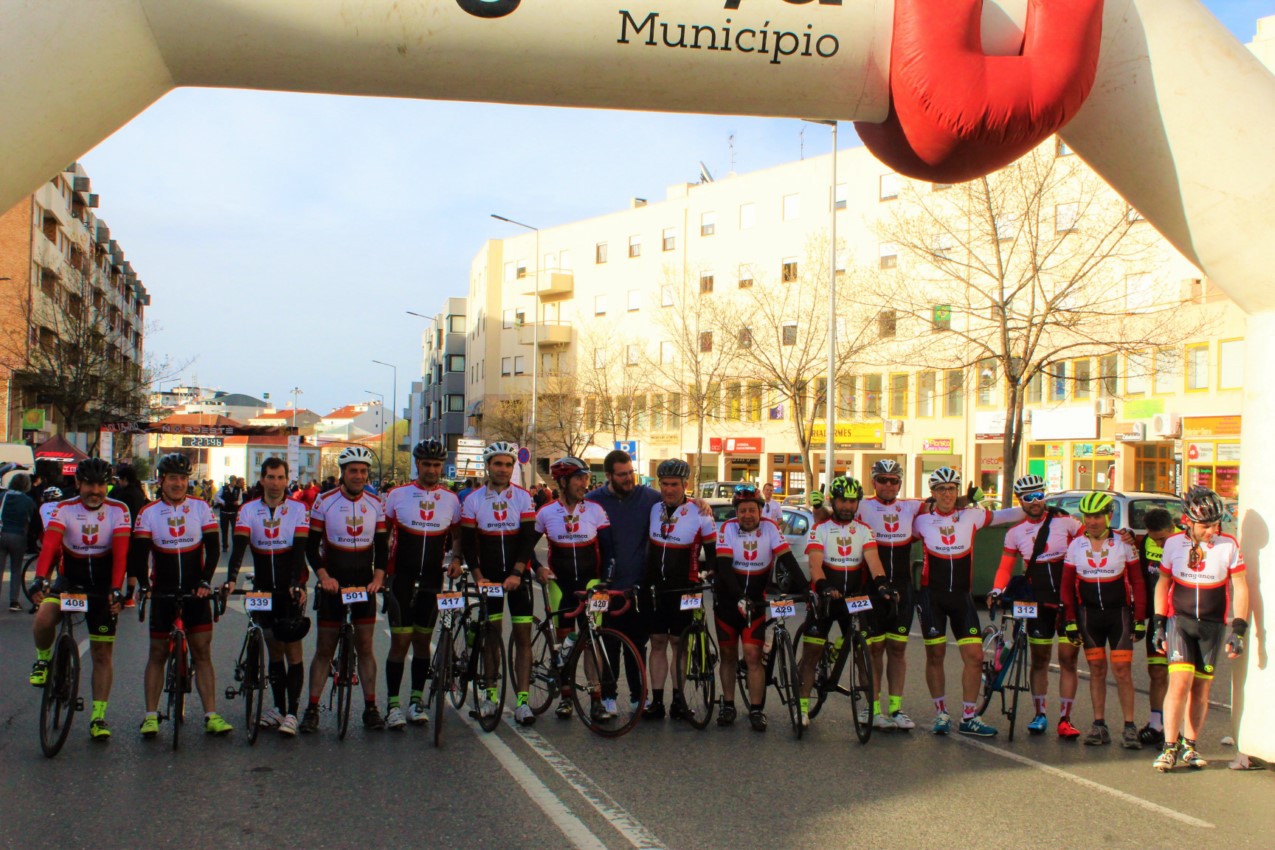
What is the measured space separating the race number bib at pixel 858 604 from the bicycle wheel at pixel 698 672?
1.03m

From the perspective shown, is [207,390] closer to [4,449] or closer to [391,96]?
[4,449]

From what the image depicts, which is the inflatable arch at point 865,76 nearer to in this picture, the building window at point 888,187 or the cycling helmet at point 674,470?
the cycling helmet at point 674,470

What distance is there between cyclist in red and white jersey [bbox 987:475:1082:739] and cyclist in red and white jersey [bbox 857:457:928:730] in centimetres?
63

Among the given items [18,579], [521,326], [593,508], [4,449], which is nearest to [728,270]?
[521,326]

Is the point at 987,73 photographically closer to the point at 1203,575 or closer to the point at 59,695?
the point at 1203,575

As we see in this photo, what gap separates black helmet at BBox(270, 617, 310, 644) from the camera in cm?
818

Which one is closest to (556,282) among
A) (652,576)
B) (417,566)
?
(652,576)

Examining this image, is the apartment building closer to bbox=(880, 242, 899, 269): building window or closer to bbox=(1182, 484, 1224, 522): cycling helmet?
bbox=(880, 242, 899, 269): building window

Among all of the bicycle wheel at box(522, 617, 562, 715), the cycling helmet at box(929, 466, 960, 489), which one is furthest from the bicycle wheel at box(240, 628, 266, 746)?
the cycling helmet at box(929, 466, 960, 489)

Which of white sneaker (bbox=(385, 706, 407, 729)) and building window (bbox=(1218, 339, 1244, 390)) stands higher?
building window (bbox=(1218, 339, 1244, 390))

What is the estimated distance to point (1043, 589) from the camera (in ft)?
28.2

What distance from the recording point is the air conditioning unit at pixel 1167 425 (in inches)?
1355

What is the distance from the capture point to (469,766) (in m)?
7.25

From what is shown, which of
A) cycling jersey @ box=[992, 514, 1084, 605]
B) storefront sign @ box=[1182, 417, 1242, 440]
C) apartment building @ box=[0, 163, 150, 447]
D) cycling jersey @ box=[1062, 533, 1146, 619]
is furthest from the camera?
apartment building @ box=[0, 163, 150, 447]
